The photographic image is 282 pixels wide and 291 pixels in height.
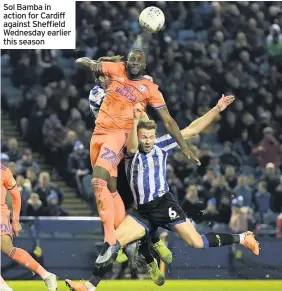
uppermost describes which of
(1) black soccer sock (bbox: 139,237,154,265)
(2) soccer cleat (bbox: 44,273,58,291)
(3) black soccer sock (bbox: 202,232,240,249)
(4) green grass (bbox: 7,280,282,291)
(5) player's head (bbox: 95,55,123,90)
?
(5) player's head (bbox: 95,55,123,90)

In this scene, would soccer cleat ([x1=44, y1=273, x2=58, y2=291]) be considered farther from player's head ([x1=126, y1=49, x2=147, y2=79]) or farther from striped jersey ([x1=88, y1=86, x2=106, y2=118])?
player's head ([x1=126, y1=49, x2=147, y2=79])

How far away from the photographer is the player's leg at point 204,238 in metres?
13.7

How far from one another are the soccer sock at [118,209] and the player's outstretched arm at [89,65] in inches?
58.4

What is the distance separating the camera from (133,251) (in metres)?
14.0

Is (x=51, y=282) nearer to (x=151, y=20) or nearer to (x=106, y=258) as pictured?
(x=106, y=258)

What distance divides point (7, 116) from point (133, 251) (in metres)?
10.2

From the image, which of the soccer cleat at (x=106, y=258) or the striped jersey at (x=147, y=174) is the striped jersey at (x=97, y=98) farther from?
the soccer cleat at (x=106, y=258)

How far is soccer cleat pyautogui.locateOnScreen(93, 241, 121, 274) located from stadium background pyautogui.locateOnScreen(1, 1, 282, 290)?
5494 mm

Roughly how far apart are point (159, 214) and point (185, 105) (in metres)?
10.2

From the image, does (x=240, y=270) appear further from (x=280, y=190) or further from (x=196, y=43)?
(x=196, y=43)

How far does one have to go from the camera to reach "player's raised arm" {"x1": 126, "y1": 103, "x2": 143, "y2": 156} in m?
12.8

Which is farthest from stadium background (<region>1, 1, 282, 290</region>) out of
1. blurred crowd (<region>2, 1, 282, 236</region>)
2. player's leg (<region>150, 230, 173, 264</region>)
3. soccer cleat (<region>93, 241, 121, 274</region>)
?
soccer cleat (<region>93, 241, 121, 274</region>)

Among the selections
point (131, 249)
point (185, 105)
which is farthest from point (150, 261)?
point (185, 105)

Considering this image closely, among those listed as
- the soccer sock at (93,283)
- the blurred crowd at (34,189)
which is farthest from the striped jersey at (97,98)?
the blurred crowd at (34,189)
